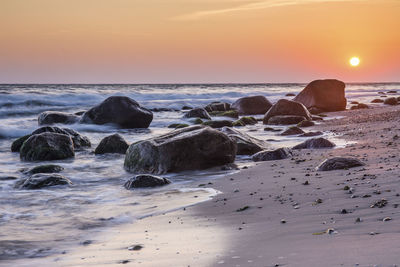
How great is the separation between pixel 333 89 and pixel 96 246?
80.2 ft

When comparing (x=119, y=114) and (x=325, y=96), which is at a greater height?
(x=325, y=96)

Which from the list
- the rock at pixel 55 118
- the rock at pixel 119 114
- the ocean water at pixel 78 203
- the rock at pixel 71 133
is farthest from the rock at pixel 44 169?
the rock at pixel 55 118

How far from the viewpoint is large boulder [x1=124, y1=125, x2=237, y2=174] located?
8.30m

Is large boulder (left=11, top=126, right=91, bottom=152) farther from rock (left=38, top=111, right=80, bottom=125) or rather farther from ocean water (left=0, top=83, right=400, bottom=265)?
rock (left=38, top=111, right=80, bottom=125)

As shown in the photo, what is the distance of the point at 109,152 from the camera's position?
11070mm

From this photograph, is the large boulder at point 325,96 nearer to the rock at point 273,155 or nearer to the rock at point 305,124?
the rock at point 305,124

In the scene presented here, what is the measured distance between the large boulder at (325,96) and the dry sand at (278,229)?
2045cm

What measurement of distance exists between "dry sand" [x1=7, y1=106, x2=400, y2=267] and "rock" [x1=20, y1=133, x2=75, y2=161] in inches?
193

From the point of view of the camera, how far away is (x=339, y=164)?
21.8 feet

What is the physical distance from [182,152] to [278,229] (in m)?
4.40

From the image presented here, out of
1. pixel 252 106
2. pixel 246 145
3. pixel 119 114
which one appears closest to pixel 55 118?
pixel 119 114

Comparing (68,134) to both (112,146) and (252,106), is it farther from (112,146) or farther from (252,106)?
(252,106)

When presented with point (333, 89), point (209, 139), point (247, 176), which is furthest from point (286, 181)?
point (333, 89)

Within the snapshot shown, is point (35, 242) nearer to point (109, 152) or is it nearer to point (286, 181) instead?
point (286, 181)
